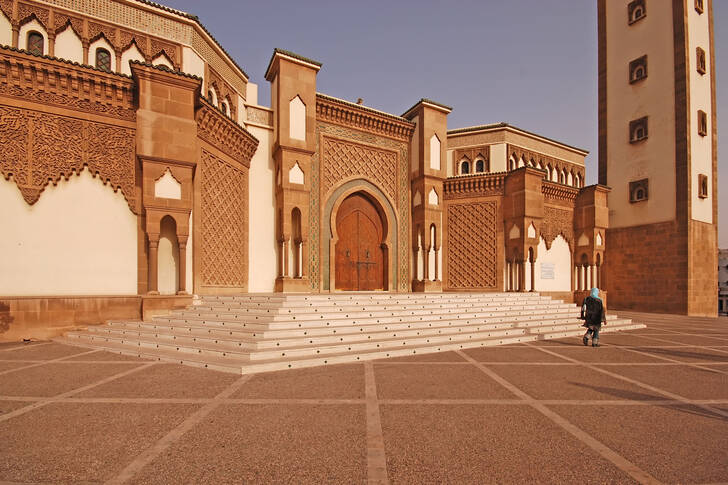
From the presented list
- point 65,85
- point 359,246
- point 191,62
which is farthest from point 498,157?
point 65,85

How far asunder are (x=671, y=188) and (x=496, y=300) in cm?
1100

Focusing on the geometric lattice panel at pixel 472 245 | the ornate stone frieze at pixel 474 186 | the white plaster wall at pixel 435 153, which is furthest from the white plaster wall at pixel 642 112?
the white plaster wall at pixel 435 153

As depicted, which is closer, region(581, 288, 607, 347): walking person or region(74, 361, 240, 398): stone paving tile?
region(74, 361, 240, 398): stone paving tile

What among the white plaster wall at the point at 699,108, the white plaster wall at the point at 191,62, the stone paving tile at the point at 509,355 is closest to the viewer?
the stone paving tile at the point at 509,355

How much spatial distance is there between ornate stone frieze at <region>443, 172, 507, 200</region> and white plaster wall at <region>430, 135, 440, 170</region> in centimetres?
123

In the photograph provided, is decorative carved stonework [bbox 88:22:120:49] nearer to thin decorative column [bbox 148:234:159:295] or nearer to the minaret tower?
thin decorative column [bbox 148:234:159:295]

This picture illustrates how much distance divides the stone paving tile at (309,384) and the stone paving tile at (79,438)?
795mm

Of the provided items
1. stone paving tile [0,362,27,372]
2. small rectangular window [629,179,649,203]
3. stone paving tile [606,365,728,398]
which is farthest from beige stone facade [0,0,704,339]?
stone paving tile [606,365,728,398]

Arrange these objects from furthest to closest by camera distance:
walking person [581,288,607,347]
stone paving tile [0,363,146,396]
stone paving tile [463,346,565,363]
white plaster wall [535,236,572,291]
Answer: white plaster wall [535,236,572,291] < walking person [581,288,607,347] < stone paving tile [463,346,565,363] < stone paving tile [0,363,146,396]

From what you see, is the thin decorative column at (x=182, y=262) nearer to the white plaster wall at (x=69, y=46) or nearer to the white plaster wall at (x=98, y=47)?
the white plaster wall at (x=98, y=47)

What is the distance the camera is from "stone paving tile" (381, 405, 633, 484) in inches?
84.3

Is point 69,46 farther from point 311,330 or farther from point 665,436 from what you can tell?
point 665,436

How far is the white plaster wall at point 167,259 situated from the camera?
784cm

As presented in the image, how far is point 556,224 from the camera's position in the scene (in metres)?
14.7
